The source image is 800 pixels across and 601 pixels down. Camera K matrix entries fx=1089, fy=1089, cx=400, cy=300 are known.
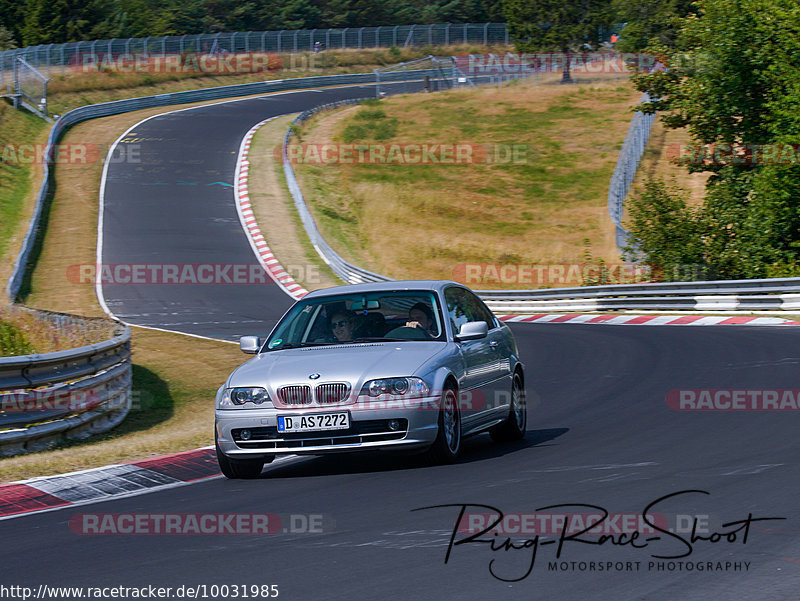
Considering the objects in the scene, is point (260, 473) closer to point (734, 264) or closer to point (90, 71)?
point (734, 264)

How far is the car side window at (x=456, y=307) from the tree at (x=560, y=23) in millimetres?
62366

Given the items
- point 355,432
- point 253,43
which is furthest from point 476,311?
point 253,43

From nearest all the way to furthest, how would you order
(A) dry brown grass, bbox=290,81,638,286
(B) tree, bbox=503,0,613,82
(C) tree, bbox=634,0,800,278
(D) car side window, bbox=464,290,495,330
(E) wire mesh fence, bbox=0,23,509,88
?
(D) car side window, bbox=464,290,495,330 → (C) tree, bbox=634,0,800,278 → (A) dry brown grass, bbox=290,81,638,286 → (E) wire mesh fence, bbox=0,23,509,88 → (B) tree, bbox=503,0,613,82

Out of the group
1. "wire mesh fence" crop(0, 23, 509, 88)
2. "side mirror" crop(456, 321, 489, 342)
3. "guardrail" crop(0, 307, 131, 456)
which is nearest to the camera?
"side mirror" crop(456, 321, 489, 342)

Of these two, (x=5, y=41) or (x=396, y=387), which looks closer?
(x=396, y=387)

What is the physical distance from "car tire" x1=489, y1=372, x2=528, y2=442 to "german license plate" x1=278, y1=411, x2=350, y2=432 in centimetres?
213

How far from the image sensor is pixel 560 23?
7238cm

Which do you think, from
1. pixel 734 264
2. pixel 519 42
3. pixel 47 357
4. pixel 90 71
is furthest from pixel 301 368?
pixel 519 42

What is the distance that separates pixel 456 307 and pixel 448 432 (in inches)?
61.3

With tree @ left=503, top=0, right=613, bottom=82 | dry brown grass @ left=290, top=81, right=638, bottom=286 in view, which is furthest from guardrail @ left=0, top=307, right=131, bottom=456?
tree @ left=503, top=0, right=613, bottom=82

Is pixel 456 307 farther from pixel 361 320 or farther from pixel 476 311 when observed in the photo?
pixel 361 320

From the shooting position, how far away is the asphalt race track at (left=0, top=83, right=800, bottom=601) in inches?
203

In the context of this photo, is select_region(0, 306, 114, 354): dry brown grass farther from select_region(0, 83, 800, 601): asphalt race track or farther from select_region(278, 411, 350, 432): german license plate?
select_region(278, 411, 350, 432): german license plate

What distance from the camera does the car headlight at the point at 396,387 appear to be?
8.29m
